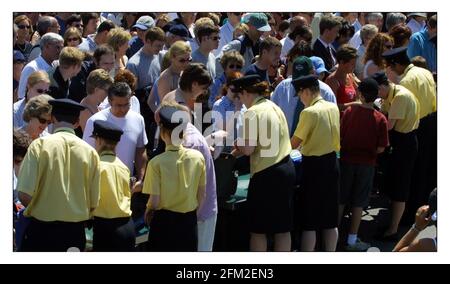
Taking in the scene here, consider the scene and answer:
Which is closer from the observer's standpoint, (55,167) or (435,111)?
(55,167)

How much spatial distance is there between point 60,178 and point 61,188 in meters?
0.07

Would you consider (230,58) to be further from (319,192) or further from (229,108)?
(319,192)

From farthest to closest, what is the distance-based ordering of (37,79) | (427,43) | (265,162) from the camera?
(427,43), (37,79), (265,162)

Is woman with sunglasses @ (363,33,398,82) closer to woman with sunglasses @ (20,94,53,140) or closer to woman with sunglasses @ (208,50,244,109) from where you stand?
woman with sunglasses @ (208,50,244,109)

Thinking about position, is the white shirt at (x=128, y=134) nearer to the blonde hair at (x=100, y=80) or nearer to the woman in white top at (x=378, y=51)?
the blonde hair at (x=100, y=80)

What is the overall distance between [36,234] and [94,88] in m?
1.82

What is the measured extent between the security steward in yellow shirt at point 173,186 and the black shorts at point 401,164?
8.65ft

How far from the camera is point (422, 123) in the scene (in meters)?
8.74

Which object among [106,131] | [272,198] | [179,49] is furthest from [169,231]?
[179,49]

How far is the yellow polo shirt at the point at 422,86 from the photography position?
8.56 meters

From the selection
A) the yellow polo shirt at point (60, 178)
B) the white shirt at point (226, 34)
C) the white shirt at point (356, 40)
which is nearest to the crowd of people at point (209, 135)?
the yellow polo shirt at point (60, 178)

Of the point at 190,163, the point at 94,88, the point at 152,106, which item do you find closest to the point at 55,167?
the point at 190,163

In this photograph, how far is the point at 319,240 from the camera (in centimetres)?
774

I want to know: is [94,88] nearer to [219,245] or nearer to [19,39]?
[219,245]
